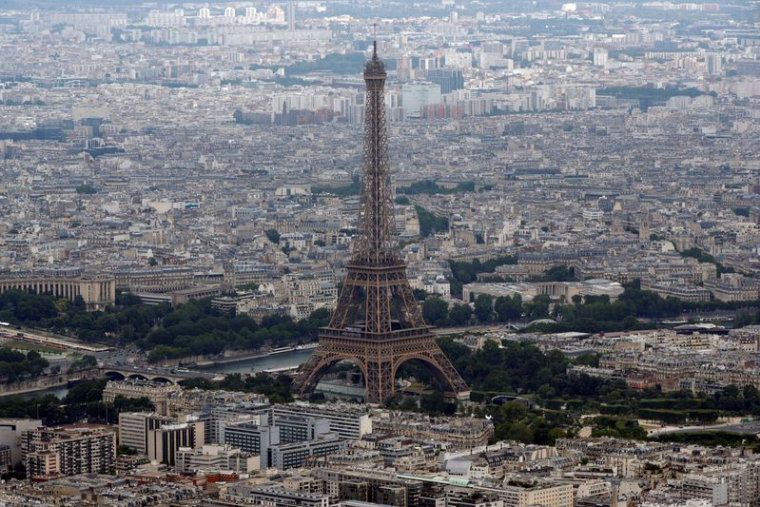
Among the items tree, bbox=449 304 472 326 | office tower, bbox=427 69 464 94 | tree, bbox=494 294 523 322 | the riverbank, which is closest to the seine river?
the riverbank

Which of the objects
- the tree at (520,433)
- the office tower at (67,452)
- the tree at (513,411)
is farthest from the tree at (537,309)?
the office tower at (67,452)

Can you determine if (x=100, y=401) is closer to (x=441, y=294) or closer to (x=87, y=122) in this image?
(x=441, y=294)

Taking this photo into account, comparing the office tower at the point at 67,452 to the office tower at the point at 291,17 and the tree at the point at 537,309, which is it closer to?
the tree at the point at 537,309

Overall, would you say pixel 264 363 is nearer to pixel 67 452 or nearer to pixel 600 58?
pixel 67 452

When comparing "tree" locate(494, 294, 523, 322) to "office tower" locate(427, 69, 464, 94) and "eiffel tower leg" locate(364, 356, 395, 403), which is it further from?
"office tower" locate(427, 69, 464, 94)

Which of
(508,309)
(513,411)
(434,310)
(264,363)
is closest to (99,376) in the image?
(264,363)
